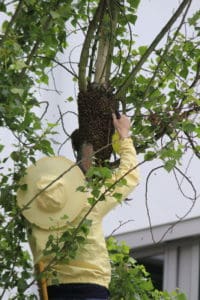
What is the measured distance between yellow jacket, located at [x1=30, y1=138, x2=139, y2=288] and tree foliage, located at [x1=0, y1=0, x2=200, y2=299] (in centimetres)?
12

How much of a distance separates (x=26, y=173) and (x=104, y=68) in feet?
1.99

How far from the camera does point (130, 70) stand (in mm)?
4219

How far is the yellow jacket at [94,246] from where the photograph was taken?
11.7 ft

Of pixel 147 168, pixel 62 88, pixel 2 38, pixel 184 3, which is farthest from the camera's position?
pixel 62 88

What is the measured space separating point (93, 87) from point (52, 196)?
58cm

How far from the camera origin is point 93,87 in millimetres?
3945

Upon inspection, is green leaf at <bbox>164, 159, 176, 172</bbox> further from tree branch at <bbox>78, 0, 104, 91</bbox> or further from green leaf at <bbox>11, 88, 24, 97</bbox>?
green leaf at <bbox>11, 88, 24, 97</bbox>

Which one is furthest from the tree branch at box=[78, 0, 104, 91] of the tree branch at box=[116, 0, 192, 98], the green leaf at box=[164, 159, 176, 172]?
the green leaf at box=[164, 159, 176, 172]

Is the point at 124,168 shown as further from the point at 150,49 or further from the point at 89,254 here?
the point at 150,49

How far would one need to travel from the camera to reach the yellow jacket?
11.7 ft

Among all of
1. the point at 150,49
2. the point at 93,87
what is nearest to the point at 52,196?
the point at 93,87

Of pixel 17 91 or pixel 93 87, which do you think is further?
pixel 93 87

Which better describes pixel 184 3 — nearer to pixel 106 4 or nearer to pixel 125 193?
pixel 106 4

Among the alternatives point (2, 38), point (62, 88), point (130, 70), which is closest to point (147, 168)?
point (62, 88)
